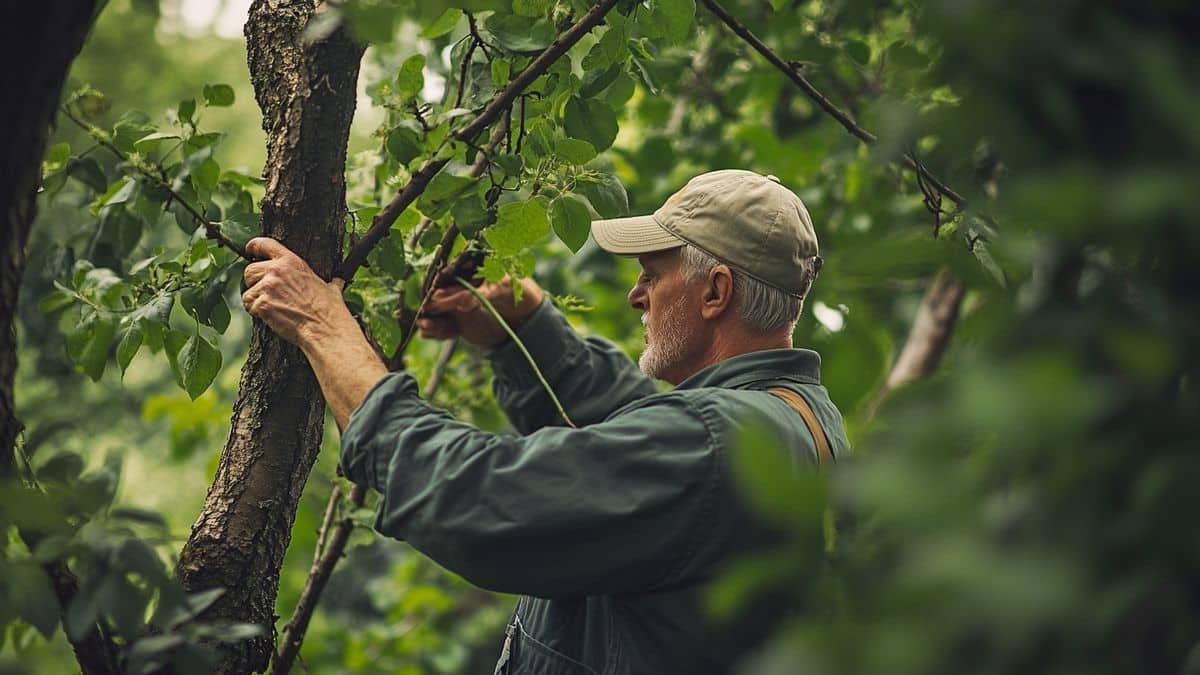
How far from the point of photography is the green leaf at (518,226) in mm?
2213

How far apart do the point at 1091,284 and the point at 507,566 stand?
3.90 feet

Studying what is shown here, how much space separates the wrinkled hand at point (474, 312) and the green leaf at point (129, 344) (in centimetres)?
82

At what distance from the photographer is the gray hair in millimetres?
2572

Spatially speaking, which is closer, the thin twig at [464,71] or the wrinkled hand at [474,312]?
the thin twig at [464,71]

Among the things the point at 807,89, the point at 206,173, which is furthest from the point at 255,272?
the point at 807,89

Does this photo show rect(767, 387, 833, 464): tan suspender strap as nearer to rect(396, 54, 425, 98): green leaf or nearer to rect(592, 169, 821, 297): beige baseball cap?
rect(592, 169, 821, 297): beige baseball cap

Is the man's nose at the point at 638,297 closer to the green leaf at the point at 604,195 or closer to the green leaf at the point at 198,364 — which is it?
the green leaf at the point at 604,195

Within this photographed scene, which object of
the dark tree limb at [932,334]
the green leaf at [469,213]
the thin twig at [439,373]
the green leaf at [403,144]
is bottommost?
the dark tree limb at [932,334]

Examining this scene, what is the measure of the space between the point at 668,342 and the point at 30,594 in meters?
1.58

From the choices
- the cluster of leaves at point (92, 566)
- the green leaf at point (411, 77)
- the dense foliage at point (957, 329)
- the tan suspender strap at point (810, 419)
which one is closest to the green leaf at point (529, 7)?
the dense foliage at point (957, 329)

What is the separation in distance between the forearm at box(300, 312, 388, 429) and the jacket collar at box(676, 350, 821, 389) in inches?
29.2

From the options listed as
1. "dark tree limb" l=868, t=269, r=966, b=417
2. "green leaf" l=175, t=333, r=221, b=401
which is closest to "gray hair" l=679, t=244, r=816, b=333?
"green leaf" l=175, t=333, r=221, b=401

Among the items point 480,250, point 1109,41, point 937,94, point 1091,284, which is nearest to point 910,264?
point 1091,284

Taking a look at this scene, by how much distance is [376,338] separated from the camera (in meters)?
2.46
